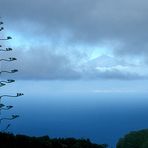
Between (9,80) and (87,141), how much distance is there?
7943 millimetres

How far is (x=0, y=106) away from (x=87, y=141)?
26.1 ft

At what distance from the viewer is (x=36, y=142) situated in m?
30.8

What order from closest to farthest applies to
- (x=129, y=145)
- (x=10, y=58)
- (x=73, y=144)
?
(x=10, y=58) → (x=73, y=144) → (x=129, y=145)

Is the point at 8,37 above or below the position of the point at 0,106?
above

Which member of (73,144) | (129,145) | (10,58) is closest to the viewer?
(10,58)

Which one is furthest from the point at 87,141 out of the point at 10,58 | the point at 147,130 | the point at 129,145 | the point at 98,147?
the point at 10,58

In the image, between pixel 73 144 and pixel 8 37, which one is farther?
pixel 73 144

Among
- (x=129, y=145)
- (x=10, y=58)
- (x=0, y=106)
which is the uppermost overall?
(x=10, y=58)

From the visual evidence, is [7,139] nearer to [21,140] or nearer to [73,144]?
[21,140]

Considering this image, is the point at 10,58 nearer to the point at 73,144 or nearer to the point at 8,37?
the point at 8,37

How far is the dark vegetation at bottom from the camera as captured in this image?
29933 millimetres

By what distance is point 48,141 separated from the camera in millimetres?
31844

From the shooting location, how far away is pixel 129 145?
120 ft

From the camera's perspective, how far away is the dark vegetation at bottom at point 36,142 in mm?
29933
